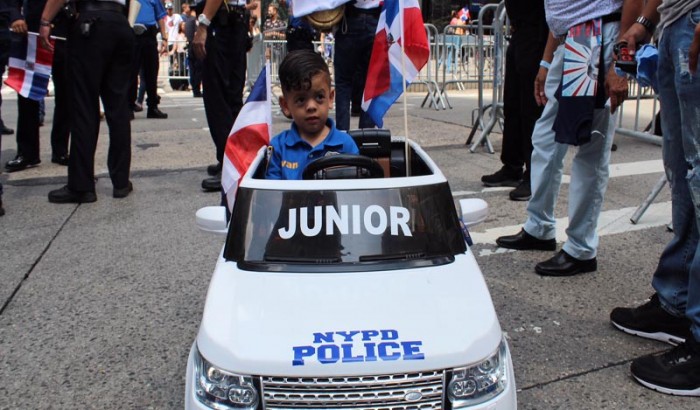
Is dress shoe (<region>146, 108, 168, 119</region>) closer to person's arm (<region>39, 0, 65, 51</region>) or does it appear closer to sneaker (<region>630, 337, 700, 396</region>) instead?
person's arm (<region>39, 0, 65, 51</region>)

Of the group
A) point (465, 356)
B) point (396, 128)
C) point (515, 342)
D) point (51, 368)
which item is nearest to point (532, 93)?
point (515, 342)

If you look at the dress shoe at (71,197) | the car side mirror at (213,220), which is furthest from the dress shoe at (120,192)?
the car side mirror at (213,220)

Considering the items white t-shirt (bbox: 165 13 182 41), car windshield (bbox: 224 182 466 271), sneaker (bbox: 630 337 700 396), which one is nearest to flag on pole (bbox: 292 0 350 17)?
car windshield (bbox: 224 182 466 271)

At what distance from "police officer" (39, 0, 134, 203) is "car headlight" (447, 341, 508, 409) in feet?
15.0

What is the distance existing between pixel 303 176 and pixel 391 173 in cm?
82

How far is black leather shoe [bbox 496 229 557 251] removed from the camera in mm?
4566

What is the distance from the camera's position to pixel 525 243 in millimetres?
4621

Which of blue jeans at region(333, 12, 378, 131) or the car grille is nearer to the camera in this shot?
the car grille

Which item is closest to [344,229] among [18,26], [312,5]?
[312,5]

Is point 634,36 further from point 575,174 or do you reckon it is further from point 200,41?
point 200,41

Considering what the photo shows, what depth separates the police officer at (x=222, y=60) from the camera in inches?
231

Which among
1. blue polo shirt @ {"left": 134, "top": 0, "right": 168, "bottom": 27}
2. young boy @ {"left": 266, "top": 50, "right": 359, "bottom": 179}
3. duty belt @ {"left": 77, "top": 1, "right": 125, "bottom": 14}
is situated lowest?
young boy @ {"left": 266, "top": 50, "right": 359, "bottom": 179}

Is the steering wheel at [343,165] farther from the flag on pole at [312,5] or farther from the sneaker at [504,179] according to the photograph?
the sneaker at [504,179]

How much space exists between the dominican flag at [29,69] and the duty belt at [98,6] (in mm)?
1040
